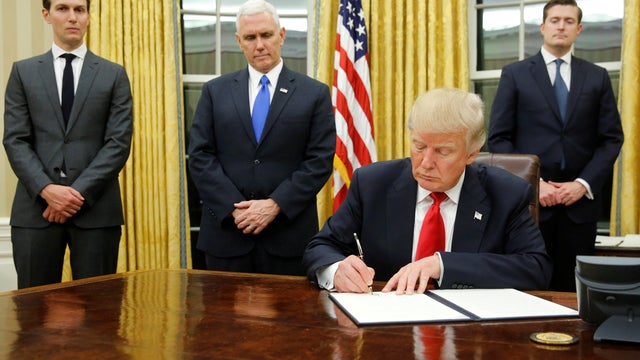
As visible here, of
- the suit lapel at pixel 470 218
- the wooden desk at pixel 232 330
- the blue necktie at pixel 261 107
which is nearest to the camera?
the wooden desk at pixel 232 330

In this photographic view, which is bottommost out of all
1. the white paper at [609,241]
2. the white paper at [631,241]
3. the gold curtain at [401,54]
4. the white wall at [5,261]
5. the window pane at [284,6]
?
the white wall at [5,261]

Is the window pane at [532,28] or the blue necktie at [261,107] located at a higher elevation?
the window pane at [532,28]

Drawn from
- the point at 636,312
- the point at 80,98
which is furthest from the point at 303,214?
the point at 636,312

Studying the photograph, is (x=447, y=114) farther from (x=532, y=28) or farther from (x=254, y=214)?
(x=532, y=28)

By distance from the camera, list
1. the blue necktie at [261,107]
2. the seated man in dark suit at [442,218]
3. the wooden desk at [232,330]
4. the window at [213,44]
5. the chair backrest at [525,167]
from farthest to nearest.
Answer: the window at [213,44] → the blue necktie at [261,107] → the chair backrest at [525,167] → the seated man in dark suit at [442,218] → the wooden desk at [232,330]

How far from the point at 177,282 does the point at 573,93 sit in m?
2.50

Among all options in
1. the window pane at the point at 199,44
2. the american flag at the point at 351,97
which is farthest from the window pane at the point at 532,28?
the window pane at the point at 199,44

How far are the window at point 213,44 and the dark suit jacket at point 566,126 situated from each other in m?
2.15

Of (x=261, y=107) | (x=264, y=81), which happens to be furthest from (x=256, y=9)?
(x=261, y=107)

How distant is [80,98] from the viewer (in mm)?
3535

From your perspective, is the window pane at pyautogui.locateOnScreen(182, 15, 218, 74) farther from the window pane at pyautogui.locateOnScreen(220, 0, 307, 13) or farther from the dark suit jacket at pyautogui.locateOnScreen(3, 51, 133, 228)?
the dark suit jacket at pyautogui.locateOnScreen(3, 51, 133, 228)

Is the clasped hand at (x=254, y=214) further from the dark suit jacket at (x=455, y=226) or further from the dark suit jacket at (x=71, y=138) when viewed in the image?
the dark suit jacket at (x=455, y=226)

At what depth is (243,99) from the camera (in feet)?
11.3

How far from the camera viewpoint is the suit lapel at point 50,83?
3506 millimetres
